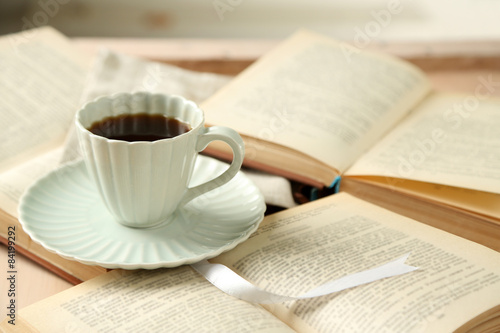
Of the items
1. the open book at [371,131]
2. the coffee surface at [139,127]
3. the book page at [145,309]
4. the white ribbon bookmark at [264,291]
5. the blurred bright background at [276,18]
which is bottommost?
the book page at [145,309]

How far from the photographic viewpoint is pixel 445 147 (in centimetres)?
73

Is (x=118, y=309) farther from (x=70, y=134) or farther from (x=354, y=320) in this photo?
(x=70, y=134)

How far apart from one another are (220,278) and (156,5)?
4.01ft

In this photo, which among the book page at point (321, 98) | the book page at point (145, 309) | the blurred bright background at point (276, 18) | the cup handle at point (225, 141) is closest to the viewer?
the book page at point (145, 309)

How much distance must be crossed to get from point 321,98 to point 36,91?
0.42m

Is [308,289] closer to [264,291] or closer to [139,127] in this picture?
[264,291]

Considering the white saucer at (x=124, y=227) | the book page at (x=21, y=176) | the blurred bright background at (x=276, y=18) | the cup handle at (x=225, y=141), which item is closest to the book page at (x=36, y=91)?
the book page at (x=21, y=176)

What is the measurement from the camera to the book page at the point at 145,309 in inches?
A: 17.9

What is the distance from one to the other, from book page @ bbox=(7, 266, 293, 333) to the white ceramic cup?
3.0 inches

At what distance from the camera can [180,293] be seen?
0.50 m

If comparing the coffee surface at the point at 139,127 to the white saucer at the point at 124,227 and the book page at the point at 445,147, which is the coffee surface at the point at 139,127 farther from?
the book page at the point at 445,147

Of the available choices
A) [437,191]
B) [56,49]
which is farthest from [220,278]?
[56,49]

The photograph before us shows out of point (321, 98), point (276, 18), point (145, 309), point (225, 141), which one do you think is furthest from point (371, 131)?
point (276, 18)

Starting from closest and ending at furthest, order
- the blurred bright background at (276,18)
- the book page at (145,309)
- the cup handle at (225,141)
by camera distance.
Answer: the book page at (145,309) → the cup handle at (225,141) → the blurred bright background at (276,18)
